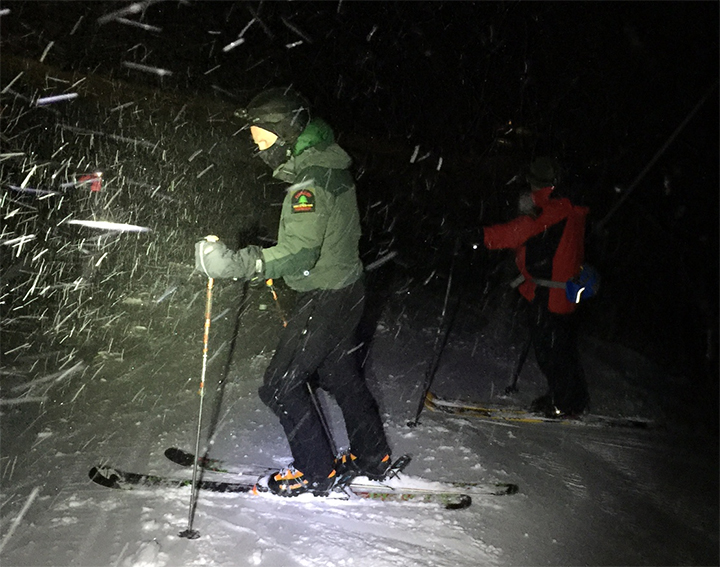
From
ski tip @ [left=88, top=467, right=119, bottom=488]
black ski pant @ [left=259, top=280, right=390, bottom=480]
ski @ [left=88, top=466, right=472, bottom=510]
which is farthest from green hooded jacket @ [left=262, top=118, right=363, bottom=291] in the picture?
ski tip @ [left=88, top=467, right=119, bottom=488]

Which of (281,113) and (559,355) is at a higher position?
(281,113)

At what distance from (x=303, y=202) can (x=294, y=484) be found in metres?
1.75

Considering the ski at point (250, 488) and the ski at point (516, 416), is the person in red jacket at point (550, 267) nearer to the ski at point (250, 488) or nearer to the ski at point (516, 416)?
the ski at point (516, 416)

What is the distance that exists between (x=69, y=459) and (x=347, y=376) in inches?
75.0

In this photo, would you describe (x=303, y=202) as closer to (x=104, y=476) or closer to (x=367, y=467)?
(x=367, y=467)

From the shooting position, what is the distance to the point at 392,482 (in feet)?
12.4

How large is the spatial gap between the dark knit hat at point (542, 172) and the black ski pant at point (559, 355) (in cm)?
98

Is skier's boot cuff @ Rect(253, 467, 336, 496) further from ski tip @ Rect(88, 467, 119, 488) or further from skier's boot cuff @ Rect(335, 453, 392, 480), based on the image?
ski tip @ Rect(88, 467, 119, 488)

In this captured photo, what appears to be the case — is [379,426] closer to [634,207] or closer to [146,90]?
[634,207]

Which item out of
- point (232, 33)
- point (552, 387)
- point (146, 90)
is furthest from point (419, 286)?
point (232, 33)

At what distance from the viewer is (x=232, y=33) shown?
32.2m

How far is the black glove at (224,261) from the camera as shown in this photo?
9.57ft

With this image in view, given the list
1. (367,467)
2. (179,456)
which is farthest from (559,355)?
(179,456)

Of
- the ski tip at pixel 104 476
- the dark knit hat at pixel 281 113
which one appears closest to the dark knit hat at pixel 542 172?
the dark knit hat at pixel 281 113
